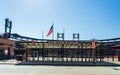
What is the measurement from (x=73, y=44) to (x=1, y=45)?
15367 mm

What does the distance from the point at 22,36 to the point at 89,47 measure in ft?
124

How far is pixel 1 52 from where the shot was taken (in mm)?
55781

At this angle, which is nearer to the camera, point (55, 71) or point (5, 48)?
point (55, 71)

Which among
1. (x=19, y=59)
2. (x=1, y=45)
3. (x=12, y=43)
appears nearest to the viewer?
(x=19, y=59)

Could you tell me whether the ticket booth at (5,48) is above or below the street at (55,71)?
above

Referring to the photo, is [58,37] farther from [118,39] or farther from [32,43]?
[32,43]

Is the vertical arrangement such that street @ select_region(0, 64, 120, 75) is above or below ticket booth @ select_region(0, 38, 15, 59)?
below

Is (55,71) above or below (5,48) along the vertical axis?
below

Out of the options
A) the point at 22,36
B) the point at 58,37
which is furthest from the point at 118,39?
the point at 22,36

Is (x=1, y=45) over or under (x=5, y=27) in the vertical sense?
under

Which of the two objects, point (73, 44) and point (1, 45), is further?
point (1, 45)

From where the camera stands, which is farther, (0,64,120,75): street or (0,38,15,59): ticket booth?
(0,38,15,59): ticket booth

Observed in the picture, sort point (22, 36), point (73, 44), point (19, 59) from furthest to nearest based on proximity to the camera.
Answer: point (22, 36) < point (19, 59) < point (73, 44)

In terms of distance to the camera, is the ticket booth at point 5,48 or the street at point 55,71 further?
the ticket booth at point 5,48
